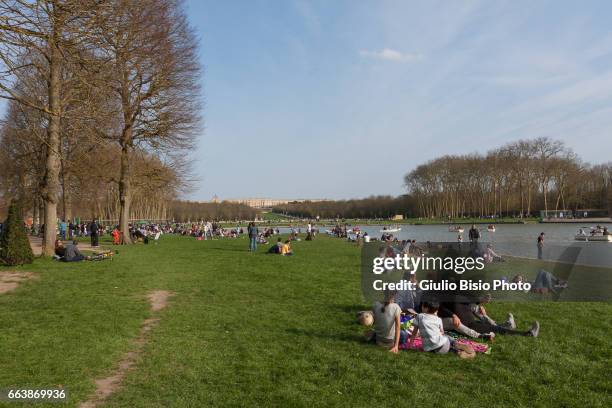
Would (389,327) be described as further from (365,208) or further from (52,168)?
(365,208)

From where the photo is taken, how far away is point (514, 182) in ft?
312

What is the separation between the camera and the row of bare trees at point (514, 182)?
8944cm

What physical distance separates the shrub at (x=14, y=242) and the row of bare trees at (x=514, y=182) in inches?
3638

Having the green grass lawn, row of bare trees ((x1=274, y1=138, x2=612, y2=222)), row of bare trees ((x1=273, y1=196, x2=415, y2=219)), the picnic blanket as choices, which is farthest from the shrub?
row of bare trees ((x1=273, y1=196, x2=415, y2=219))

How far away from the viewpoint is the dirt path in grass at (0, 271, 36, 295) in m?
11.0

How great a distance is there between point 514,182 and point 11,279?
323ft

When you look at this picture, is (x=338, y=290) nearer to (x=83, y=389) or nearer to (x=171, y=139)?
(x=83, y=389)

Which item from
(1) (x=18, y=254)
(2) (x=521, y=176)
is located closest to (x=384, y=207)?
(2) (x=521, y=176)

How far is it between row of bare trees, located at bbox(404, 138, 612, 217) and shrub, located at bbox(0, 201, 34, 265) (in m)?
92.4

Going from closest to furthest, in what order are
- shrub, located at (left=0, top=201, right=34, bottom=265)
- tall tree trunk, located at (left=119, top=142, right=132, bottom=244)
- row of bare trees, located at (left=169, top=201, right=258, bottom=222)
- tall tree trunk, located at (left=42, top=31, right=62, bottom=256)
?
shrub, located at (left=0, top=201, right=34, bottom=265), tall tree trunk, located at (left=42, top=31, right=62, bottom=256), tall tree trunk, located at (left=119, top=142, right=132, bottom=244), row of bare trees, located at (left=169, top=201, right=258, bottom=222)

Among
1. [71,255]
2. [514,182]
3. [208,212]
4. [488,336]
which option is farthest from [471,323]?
[208,212]

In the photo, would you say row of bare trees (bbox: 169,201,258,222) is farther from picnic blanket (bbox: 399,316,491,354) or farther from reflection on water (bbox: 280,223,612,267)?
picnic blanket (bbox: 399,316,491,354)

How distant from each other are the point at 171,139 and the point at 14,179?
15675 millimetres

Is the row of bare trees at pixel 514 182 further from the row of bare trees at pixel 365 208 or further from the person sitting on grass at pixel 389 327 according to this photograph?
the person sitting on grass at pixel 389 327
